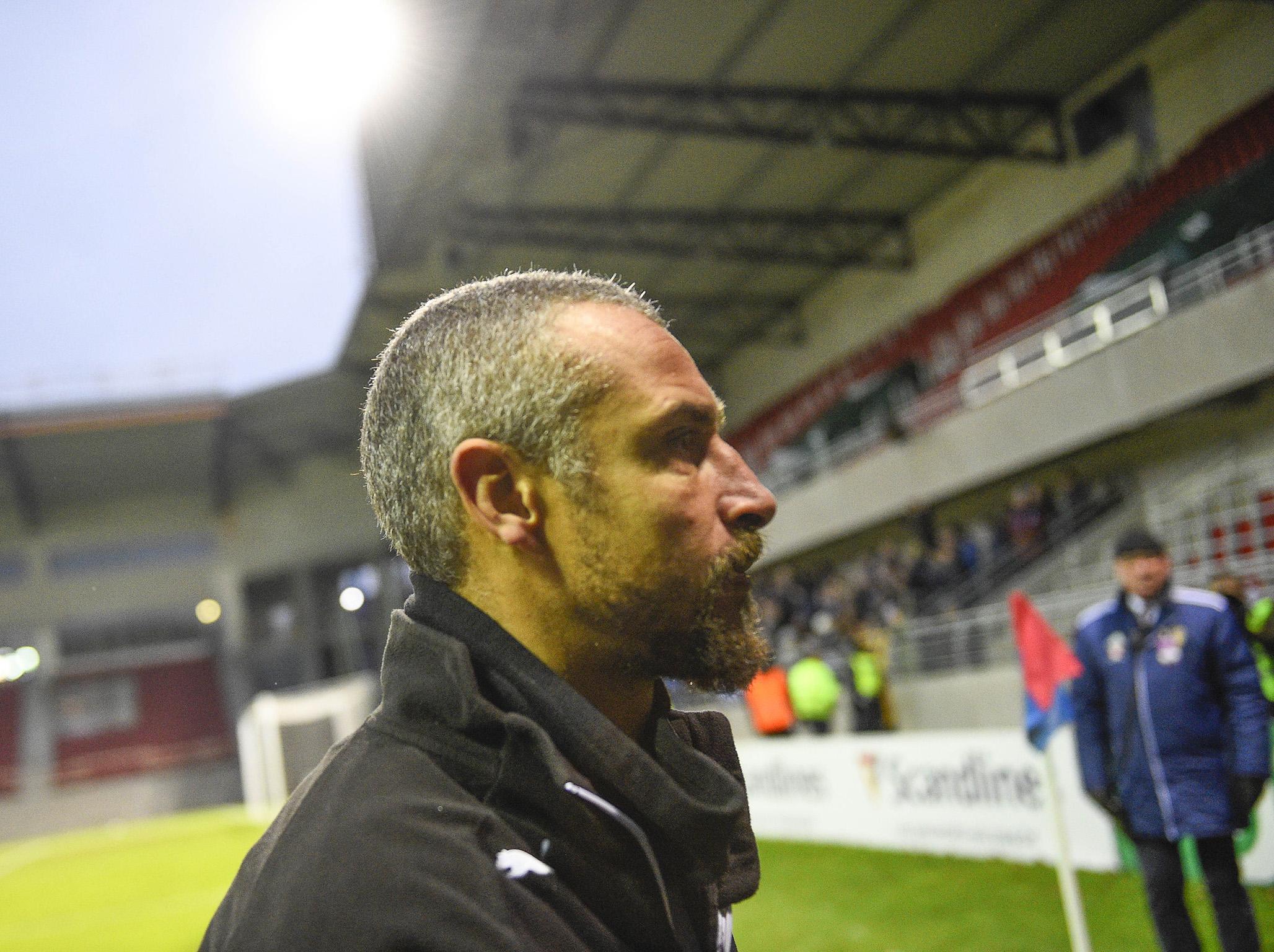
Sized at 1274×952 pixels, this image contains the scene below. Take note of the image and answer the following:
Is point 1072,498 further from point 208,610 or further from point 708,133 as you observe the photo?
point 208,610

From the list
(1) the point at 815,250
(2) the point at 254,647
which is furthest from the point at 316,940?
(2) the point at 254,647

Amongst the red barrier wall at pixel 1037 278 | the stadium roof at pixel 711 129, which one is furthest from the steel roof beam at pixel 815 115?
the red barrier wall at pixel 1037 278

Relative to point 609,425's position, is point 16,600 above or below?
above

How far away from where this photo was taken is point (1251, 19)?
44.8 feet

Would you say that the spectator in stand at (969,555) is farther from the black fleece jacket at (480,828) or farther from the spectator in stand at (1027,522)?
the black fleece jacket at (480,828)

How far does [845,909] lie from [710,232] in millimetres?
15479

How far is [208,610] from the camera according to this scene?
35.3 m

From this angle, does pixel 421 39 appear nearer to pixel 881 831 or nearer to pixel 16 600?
pixel 881 831

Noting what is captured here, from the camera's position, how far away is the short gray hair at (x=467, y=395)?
48.1 inches

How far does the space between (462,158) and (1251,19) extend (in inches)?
425

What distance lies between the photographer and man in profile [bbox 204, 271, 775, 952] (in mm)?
1053

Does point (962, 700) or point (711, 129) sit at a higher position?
point (711, 129)

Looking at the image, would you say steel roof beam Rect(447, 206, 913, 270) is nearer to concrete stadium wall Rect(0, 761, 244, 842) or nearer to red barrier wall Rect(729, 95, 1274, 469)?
red barrier wall Rect(729, 95, 1274, 469)

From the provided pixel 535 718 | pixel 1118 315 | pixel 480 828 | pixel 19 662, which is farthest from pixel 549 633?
pixel 19 662
